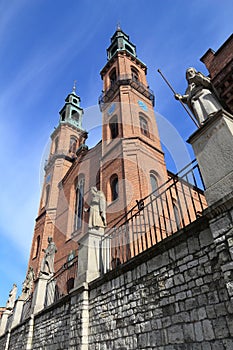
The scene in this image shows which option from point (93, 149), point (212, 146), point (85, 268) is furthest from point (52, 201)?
point (212, 146)

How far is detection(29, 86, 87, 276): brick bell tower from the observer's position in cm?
2025

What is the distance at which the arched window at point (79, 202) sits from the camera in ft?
58.5

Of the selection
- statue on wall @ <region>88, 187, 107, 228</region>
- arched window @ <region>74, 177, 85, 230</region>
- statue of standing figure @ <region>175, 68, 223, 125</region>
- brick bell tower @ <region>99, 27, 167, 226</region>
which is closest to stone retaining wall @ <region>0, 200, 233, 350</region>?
statue on wall @ <region>88, 187, 107, 228</region>

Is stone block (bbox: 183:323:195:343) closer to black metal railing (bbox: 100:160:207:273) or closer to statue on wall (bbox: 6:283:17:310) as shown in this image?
black metal railing (bbox: 100:160:207:273)

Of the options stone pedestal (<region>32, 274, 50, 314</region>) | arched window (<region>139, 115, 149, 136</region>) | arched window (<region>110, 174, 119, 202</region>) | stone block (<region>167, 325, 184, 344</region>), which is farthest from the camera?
arched window (<region>139, 115, 149, 136</region>)

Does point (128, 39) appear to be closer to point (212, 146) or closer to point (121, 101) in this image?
point (121, 101)

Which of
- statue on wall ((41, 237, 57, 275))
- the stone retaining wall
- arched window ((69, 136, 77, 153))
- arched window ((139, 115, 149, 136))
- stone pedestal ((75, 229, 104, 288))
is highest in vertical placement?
arched window ((69, 136, 77, 153))

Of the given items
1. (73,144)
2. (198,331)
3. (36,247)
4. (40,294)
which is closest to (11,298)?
(36,247)

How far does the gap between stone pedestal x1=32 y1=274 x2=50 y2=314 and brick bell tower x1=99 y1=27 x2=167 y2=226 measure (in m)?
3.99

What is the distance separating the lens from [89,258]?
24.7 feet

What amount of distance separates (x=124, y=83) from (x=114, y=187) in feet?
29.0

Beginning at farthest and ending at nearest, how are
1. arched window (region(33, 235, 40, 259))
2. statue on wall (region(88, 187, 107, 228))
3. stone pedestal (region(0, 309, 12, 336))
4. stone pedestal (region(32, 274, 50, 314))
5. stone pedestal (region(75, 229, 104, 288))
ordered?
1. arched window (region(33, 235, 40, 259))
2. stone pedestal (region(0, 309, 12, 336))
3. stone pedestal (region(32, 274, 50, 314))
4. statue on wall (region(88, 187, 107, 228))
5. stone pedestal (region(75, 229, 104, 288))

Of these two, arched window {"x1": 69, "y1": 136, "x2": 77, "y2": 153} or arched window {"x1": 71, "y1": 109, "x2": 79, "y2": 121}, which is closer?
arched window {"x1": 69, "y1": 136, "x2": 77, "y2": 153}

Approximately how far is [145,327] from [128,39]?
29.9 metres
